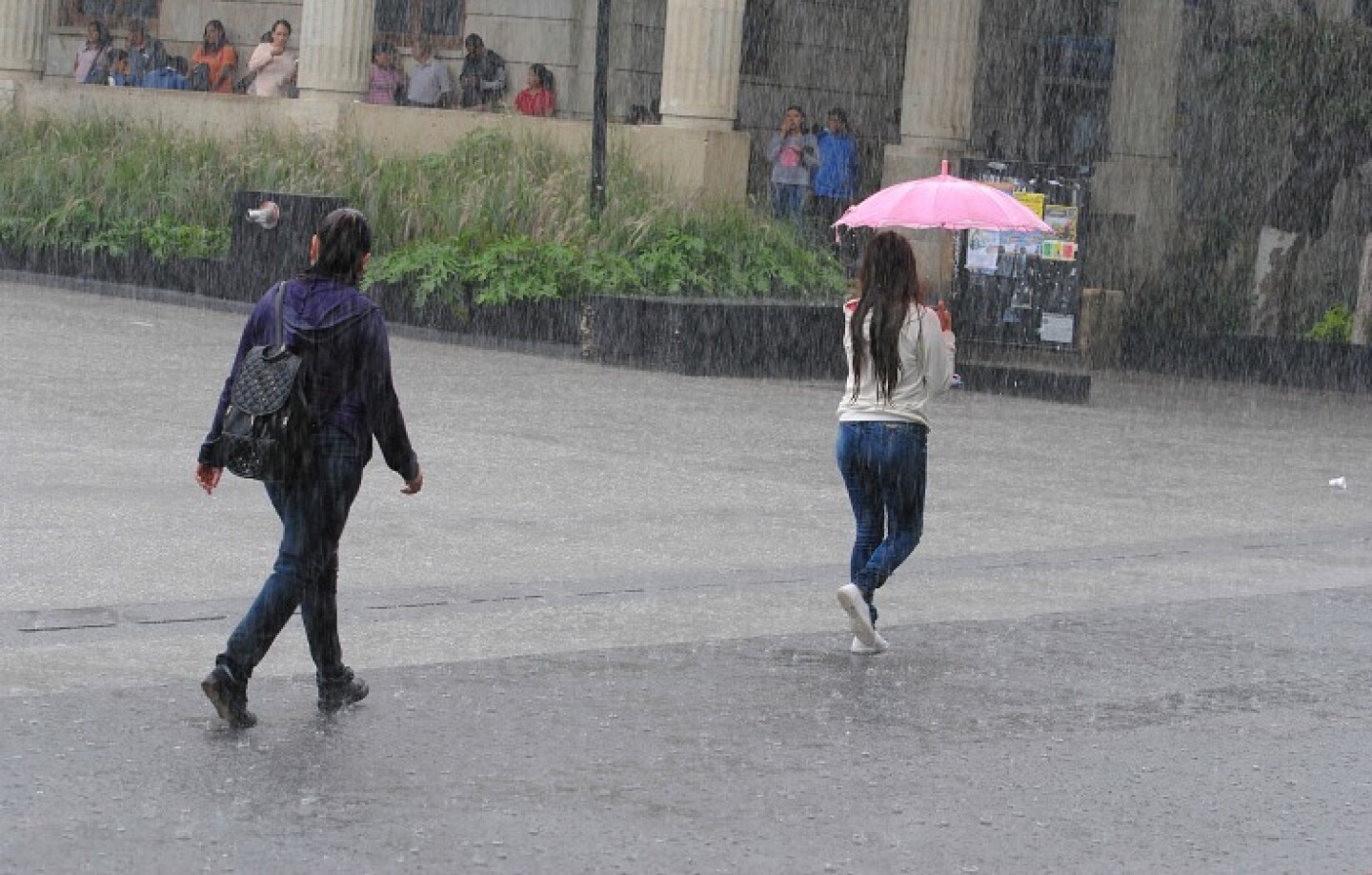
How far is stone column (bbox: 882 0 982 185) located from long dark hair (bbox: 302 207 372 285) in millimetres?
20513

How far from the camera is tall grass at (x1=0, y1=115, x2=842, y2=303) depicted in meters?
22.1

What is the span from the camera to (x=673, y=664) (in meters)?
9.00

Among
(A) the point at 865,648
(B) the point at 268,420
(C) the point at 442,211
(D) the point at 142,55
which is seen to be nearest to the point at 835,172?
(C) the point at 442,211

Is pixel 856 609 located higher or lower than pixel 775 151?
lower

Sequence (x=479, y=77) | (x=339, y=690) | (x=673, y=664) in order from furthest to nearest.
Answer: (x=479, y=77), (x=673, y=664), (x=339, y=690)

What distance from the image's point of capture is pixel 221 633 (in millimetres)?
8938

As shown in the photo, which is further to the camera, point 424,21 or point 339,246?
point 424,21

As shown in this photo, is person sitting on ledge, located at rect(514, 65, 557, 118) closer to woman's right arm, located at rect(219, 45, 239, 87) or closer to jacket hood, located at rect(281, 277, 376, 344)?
woman's right arm, located at rect(219, 45, 239, 87)

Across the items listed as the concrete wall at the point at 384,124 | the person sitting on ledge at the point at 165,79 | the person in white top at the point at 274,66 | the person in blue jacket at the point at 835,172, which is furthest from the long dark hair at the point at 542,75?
the person sitting on ledge at the point at 165,79

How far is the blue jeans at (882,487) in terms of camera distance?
954cm

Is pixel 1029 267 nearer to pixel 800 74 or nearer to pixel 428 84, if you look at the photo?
pixel 428 84

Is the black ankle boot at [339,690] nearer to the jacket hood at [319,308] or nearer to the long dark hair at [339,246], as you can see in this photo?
the jacket hood at [319,308]

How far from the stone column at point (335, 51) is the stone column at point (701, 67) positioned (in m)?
4.04

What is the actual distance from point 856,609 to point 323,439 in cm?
247
